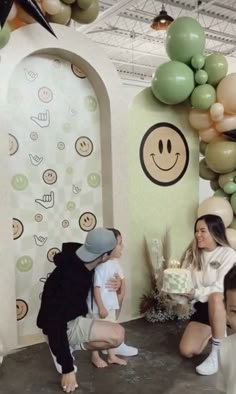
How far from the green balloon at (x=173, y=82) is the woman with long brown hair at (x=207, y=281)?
1.12 meters

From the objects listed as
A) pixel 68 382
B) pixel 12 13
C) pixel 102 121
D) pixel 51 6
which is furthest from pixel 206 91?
pixel 68 382

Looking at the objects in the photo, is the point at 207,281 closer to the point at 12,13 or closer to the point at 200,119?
the point at 200,119

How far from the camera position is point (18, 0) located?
2.80m

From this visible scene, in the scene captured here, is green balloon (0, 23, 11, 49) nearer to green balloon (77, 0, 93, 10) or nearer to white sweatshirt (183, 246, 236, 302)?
green balloon (77, 0, 93, 10)

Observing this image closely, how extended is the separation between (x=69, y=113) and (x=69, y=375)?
1948mm

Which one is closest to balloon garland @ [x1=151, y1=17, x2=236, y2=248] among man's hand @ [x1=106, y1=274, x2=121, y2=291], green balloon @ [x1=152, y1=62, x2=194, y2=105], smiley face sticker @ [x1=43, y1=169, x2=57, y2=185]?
green balloon @ [x1=152, y1=62, x2=194, y2=105]

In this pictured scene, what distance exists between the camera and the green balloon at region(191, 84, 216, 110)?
141 inches

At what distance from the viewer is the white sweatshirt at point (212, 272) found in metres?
2.92

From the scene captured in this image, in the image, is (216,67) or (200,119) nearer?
(216,67)

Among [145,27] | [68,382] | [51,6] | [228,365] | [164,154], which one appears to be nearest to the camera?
[228,365]

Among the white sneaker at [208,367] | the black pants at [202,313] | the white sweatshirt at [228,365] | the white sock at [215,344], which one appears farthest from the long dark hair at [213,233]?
the white sweatshirt at [228,365]

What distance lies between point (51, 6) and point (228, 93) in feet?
4.90

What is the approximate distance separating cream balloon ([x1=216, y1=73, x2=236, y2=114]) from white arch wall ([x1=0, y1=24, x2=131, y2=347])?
0.80 m

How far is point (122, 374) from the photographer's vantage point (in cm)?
277
